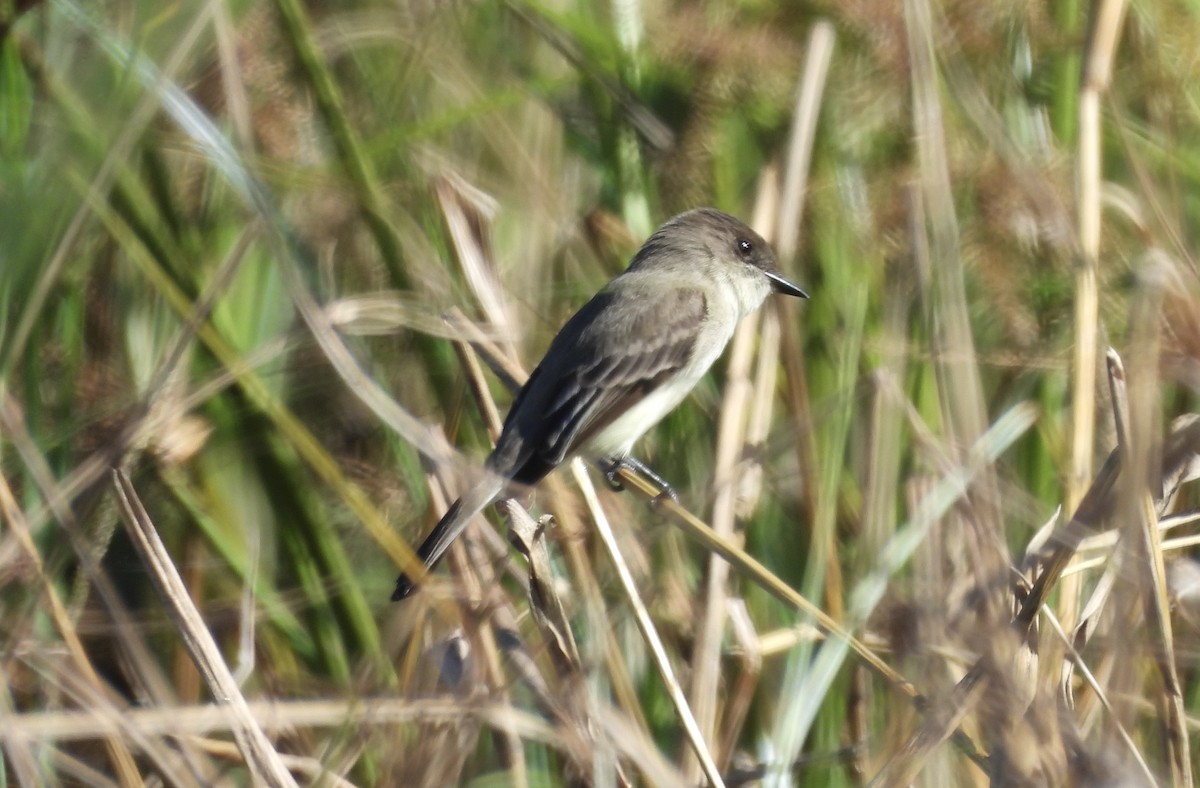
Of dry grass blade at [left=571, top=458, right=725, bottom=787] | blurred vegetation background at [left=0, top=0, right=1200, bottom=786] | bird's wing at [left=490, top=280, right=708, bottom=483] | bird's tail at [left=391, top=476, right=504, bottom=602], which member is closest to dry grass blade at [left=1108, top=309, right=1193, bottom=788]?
blurred vegetation background at [left=0, top=0, right=1200, bottom=786]

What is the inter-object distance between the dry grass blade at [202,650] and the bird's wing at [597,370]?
3.20 feet

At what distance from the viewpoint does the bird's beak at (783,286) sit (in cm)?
321

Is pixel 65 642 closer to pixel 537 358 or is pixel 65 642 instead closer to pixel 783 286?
pixel 537 358

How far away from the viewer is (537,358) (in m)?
3.51

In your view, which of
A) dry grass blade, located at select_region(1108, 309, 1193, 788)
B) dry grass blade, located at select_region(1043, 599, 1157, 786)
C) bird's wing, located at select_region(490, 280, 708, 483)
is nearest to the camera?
dry grass blade, located at select_region(1108, 309, 1193, 788)

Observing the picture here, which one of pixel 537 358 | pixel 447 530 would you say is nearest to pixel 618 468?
pixel 537 358

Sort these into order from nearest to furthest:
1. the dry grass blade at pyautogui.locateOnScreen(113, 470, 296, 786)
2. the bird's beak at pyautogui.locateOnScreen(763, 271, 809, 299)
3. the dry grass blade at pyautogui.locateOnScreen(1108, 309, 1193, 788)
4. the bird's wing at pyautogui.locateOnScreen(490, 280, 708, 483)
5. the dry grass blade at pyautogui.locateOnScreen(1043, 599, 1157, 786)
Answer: the dry grass blade at pyautogui.locateOnScreen(1108, 309, 1193, 788), the dry grass blade at pyautogui.locateOnScreen(1043, 599, 1157, 786), the dry grass blade at pyautogui.locateOnScreen(113, 470, 296, 786), the bird's wing at pyautogui.locateOnScreen(490, 280, 708, 483), the bird's beak at pyautogui.locateOnScreen(763, 271, 809, 299)

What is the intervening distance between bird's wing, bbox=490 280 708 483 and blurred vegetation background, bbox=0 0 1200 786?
0.10 meters

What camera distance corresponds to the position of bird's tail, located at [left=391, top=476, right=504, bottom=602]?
2.51 meters

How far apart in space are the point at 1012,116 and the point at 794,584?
3.81 feet

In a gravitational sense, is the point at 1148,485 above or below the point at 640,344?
above

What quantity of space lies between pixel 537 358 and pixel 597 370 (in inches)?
10.6

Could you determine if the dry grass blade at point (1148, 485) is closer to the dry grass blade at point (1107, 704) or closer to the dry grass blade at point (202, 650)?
the dry grass blade at point (1107, 704)

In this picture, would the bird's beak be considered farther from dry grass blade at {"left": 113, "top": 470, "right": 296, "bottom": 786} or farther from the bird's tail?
dry grass blade at {"left": 113, "top": 470, "right": 296, "bottom": 786}
